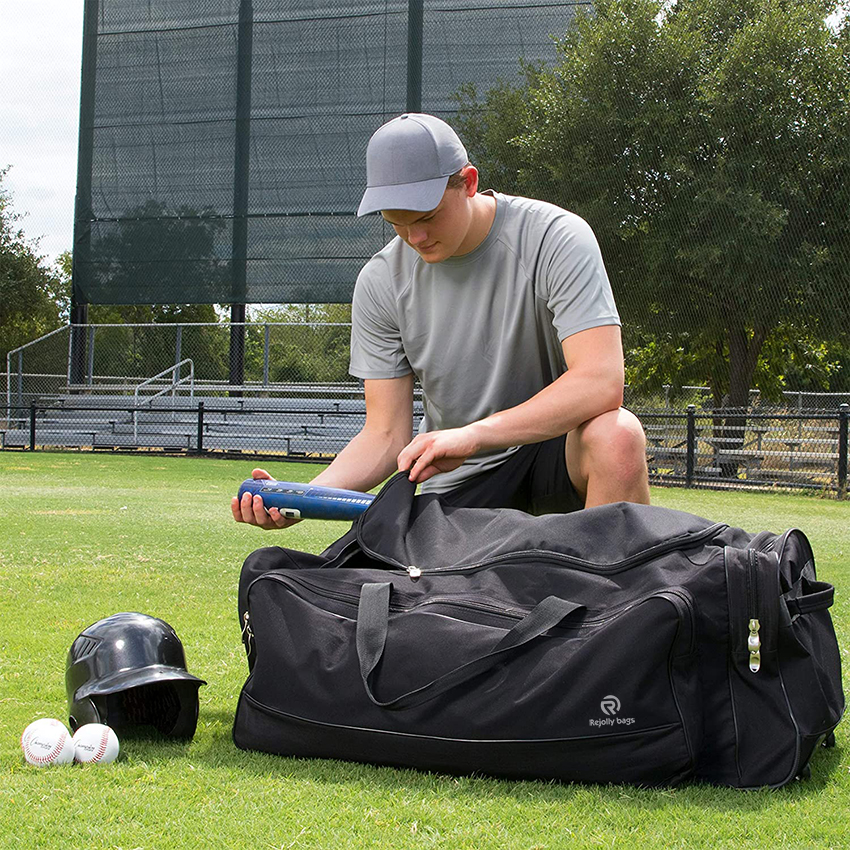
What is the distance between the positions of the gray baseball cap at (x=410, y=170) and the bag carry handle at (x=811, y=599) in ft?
3.47

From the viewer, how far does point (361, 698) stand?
68.2 inches

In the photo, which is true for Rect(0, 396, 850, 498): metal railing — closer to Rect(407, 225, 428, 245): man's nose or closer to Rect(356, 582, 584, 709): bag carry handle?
Rect(407, 225, 428, 245): man's nose

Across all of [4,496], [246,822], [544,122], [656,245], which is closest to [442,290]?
[246,822]

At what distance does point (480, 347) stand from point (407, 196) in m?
0.45

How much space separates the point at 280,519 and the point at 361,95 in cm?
1487

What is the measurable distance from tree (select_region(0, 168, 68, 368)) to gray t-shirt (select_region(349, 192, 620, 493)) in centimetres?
2023

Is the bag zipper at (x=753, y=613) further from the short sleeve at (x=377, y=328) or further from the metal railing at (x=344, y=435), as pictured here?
the metal railing at (x=344, y=435)

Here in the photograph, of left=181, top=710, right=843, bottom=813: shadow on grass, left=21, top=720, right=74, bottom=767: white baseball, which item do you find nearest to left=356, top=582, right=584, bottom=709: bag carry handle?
left=181, top=710, right=843, bottom=813: shadow on grass

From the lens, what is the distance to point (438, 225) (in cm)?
234

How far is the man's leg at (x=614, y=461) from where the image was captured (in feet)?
7.20

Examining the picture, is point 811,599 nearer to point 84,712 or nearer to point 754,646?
point 754,646

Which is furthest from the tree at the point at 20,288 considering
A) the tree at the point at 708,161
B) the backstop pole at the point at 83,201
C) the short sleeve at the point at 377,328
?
the short sleeve at the point at 377,328

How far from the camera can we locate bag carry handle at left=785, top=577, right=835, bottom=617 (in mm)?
1688

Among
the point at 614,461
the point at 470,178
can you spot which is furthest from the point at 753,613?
the point at 470,178
